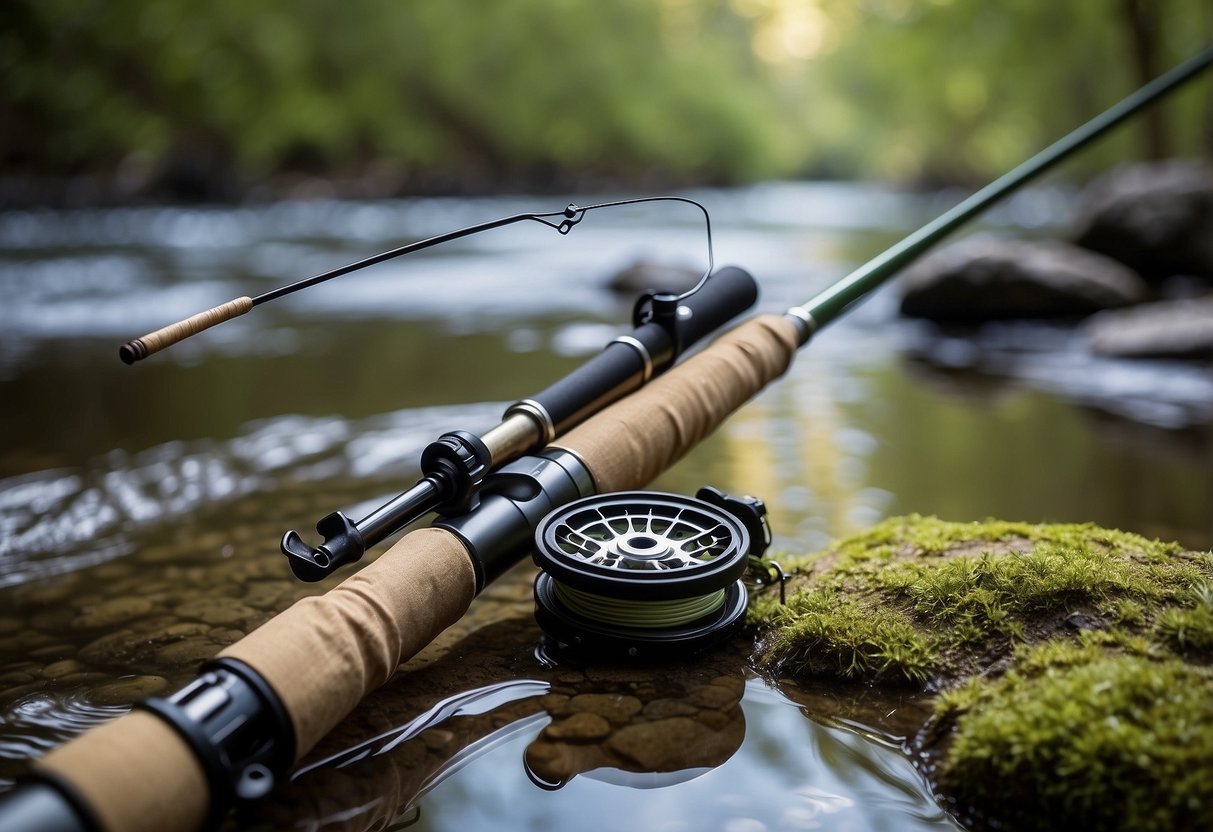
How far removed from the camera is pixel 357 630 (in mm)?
1556

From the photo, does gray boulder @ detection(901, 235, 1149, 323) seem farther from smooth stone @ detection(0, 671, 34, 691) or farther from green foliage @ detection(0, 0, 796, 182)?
green foliage @ detection(0, 0, 796, 182)

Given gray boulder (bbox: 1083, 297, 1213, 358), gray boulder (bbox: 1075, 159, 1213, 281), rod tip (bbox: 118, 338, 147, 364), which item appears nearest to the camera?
rod tip (bbox: 118, 338, 147, 364)

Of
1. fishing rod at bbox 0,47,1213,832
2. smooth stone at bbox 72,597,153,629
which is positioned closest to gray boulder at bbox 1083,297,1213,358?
fishing rod at bbox 0,47,1213,832

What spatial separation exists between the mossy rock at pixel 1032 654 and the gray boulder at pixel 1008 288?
15.4ft

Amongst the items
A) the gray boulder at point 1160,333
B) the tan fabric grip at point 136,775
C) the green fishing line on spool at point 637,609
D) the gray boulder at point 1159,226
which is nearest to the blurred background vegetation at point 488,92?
the gray boulder at point 1159,226

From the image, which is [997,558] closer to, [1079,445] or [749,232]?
[1079,445]

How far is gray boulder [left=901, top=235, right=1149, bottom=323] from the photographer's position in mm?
6543

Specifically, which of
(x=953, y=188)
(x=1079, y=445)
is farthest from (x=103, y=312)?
(x=953, y=188)

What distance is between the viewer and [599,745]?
1.66 metres

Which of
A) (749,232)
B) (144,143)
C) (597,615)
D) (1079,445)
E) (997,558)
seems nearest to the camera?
(597,615)

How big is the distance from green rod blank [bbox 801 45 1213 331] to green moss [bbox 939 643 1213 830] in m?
1.21

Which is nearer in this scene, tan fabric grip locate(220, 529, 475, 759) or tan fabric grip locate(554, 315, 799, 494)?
tan fabric grip locate(220, 529, 475, 759)

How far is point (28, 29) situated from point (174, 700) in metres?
26.4

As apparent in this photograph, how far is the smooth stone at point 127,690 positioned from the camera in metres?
1.88
